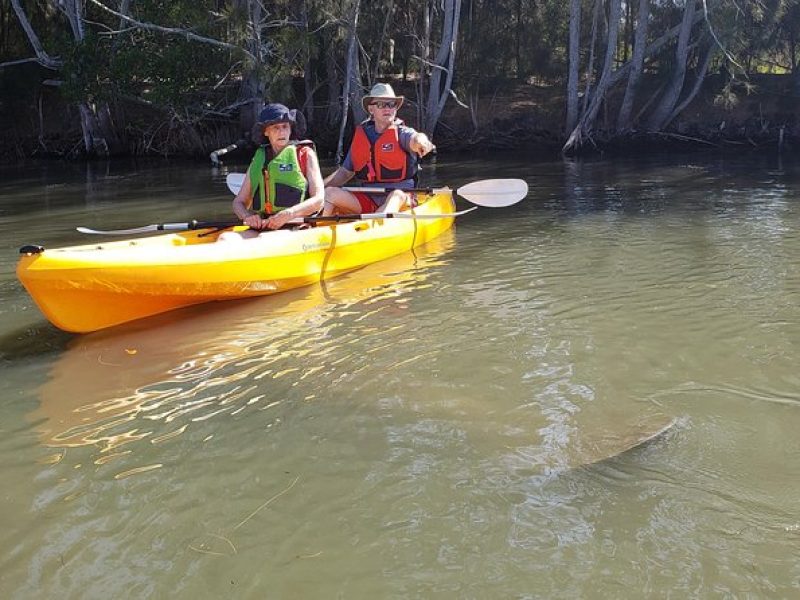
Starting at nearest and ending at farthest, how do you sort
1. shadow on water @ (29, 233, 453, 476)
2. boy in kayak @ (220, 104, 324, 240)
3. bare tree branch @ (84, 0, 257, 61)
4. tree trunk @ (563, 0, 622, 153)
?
shadow on water @ (29, 233, 453, 476)
boy in kayak @ (220, 104, 324, 240)
bare tree branch @ (84, 0, 257, 61)
tree trunk @ (563, 0, 622, 153)

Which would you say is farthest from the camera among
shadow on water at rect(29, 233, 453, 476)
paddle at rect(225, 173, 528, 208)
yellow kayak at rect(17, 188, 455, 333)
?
paddle at rect(225, 173, 528, 208)

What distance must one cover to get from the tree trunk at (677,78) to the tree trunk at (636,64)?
2.00 ft

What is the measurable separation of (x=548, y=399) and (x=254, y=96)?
1402 cm

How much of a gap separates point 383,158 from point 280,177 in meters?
1.57

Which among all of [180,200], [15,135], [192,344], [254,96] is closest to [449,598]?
[192,344]

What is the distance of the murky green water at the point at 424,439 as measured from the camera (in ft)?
7.80

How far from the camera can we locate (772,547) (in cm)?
239

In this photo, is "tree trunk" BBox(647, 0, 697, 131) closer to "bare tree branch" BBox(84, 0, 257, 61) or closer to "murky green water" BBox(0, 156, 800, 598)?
"bare tree branch" BBox(84, 0, 257, 61)

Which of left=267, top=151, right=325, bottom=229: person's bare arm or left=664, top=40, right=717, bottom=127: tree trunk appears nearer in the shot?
left=267, top=151, right=325, bottom=229: person's bare arm

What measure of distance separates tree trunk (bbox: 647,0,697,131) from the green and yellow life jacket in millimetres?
12862

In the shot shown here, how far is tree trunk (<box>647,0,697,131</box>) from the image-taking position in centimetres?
1594

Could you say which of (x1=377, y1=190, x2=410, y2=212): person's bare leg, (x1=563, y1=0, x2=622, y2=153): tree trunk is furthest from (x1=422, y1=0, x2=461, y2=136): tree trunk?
(x1=377, y1=190, x2=410, y2=212): person's bare leg

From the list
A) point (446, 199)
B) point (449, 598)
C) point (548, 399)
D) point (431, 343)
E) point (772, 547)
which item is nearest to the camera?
point (449, 598)

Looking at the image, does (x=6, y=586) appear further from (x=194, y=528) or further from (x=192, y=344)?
(x=192, y=344)
